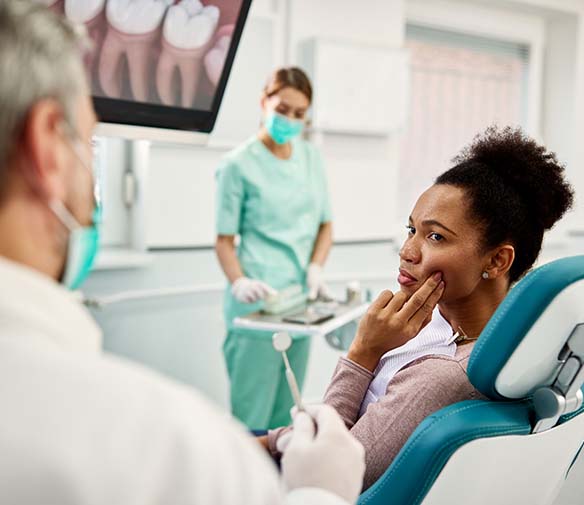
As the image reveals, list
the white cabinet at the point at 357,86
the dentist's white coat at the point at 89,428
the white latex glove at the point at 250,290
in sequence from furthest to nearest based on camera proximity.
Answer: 1. the white cabinet at the point at 357,86
2. the white latex glove at the point at 250,290
3. the dentist's white coat at the point at 89,428

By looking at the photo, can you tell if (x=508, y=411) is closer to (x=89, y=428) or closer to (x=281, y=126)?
(x=89, y=428)

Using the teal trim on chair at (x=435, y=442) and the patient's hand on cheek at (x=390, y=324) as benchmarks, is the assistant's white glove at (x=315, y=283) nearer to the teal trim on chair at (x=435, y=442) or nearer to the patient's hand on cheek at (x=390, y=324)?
the patient's hand on cheek at (x=390, y=324)

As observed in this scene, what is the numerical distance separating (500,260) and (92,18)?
35.0 inches

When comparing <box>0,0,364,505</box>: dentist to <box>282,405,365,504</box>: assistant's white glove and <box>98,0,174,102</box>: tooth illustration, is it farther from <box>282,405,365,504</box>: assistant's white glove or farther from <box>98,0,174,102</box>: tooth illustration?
<box>98,0,174,102</box>: tooth illustration

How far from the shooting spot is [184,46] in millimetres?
1545

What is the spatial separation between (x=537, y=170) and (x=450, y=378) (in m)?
0.47

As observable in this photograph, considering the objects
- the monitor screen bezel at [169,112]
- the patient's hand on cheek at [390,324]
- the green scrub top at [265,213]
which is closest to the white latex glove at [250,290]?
the green scrub top at [265,213]

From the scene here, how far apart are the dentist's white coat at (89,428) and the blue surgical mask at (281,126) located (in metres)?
1.96

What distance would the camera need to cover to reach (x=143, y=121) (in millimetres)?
1540

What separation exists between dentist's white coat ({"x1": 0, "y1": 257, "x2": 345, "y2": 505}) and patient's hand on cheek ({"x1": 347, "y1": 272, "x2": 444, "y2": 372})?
0.77m

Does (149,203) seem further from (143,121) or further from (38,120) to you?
(38,120)

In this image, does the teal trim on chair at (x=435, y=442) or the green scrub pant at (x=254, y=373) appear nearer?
the teal trim on chair at (x=435, y=442)

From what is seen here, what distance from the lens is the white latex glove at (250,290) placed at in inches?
94.3

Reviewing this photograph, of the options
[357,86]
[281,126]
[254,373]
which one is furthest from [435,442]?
[357,86]
